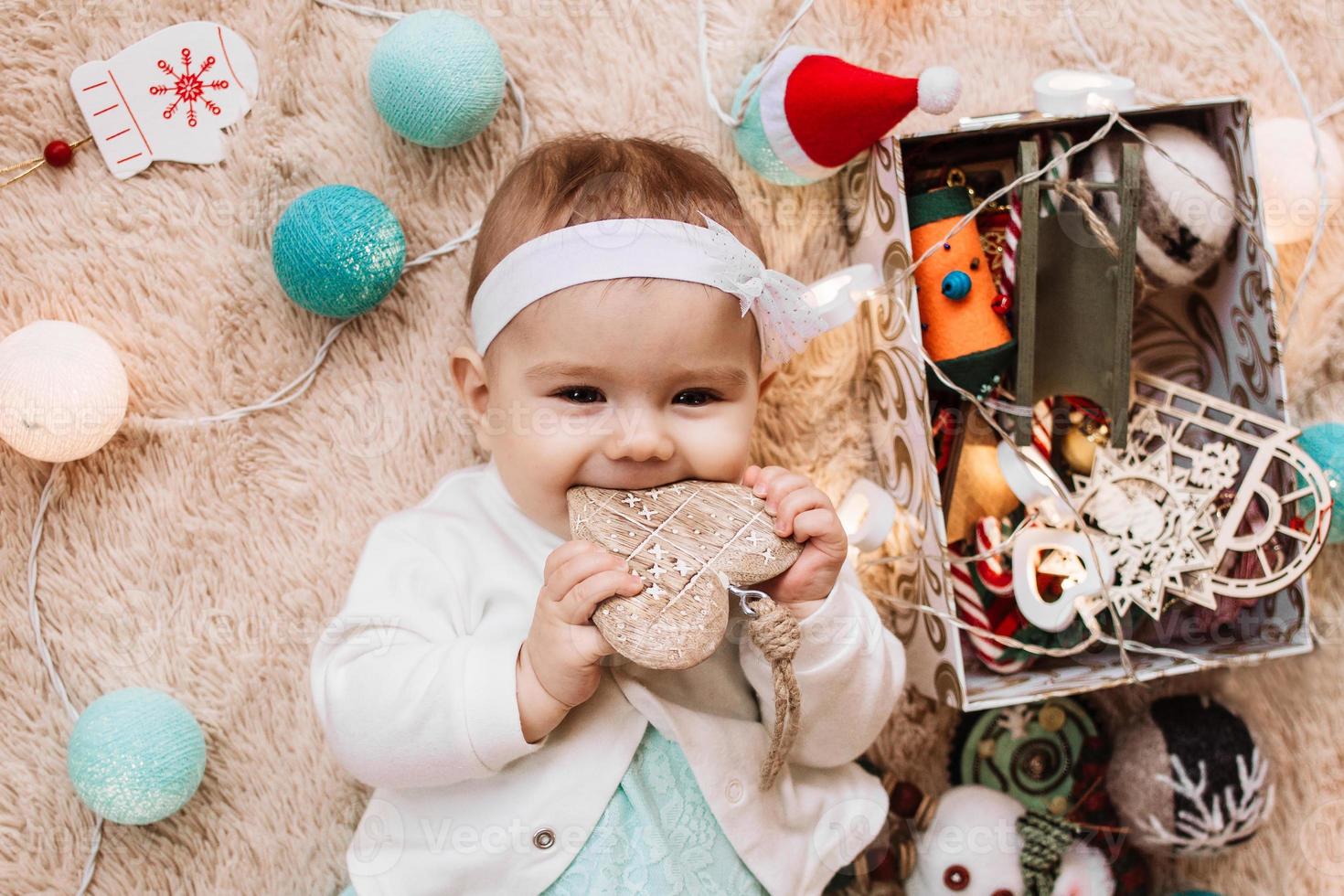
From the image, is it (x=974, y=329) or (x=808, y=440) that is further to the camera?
(x=808, y=440)

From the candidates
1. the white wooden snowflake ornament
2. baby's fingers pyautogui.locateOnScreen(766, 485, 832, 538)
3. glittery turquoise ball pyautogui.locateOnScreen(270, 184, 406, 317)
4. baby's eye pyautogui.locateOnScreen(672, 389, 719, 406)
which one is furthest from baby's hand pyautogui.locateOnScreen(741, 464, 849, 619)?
glittery turquoise ball pyautogui.locateOnScreen(270, 184, 406, 317)

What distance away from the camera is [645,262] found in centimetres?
104

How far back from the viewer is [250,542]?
1320mm

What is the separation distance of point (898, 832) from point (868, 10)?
3.43 feet

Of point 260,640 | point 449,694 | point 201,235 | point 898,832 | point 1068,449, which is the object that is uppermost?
point 201,235

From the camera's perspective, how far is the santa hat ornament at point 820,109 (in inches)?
46.5

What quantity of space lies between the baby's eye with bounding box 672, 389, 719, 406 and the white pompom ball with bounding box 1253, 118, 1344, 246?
76 cm

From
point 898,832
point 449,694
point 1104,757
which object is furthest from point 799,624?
point 1104,757

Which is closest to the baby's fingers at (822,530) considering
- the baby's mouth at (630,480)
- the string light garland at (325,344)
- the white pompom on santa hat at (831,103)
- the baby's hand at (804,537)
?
the baby's hand at (804,537)

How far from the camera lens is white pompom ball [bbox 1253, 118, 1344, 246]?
1.34 meters

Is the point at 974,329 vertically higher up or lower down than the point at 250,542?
higher up

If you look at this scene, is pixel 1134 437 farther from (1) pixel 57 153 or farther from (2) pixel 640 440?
(1) pixel 57 153

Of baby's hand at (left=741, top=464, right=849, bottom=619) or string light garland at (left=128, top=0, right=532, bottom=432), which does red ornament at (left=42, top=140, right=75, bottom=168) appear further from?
baby's hand at (left=741, top=464, right=849, bottom=619)

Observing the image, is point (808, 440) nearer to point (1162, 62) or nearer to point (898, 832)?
point (898, 832)
